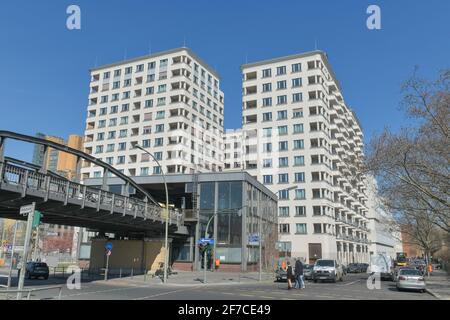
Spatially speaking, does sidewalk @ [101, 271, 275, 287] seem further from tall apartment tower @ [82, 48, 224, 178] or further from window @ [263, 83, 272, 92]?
window @ [263, 83, 272, 92]

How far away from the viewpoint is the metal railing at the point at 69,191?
20.8 meters

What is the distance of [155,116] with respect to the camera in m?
80.2

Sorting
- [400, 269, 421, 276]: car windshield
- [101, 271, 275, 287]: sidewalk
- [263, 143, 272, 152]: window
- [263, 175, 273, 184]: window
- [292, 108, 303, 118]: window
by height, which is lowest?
[101, 271, 275, 287]: sidewalk

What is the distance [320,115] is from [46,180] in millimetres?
59854

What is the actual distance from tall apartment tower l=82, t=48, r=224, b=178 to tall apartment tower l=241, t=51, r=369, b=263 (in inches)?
396

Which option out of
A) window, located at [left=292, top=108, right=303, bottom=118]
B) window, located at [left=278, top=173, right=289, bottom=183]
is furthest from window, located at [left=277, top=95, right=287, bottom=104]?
window, located at [left=278, top=173, right=289, bottom=183]

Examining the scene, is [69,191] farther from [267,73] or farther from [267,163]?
[267,73]

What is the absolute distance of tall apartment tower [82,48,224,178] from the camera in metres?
77.9

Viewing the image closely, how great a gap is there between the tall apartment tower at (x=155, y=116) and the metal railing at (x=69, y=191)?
144ft

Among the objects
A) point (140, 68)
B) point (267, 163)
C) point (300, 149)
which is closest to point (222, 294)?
point (300, 149)

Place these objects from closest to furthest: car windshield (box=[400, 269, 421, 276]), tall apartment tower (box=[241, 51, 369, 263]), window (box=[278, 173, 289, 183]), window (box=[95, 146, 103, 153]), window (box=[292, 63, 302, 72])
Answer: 1. car windshield (box=[400, 269, 421, 276])
2. tall apartment tower (box=[241, 51, 369, 263])
3. window (box=[278, 173, 289, 183])
4. window (box=[292, 63, 302, 72])
5. window (box=[95, 146, 103, 153])

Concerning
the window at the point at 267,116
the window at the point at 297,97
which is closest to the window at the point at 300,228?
the window at the point at 267,116

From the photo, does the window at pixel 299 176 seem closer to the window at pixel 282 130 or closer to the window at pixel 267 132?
the window at pixel 282 130

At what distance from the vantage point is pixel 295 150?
74750mm
